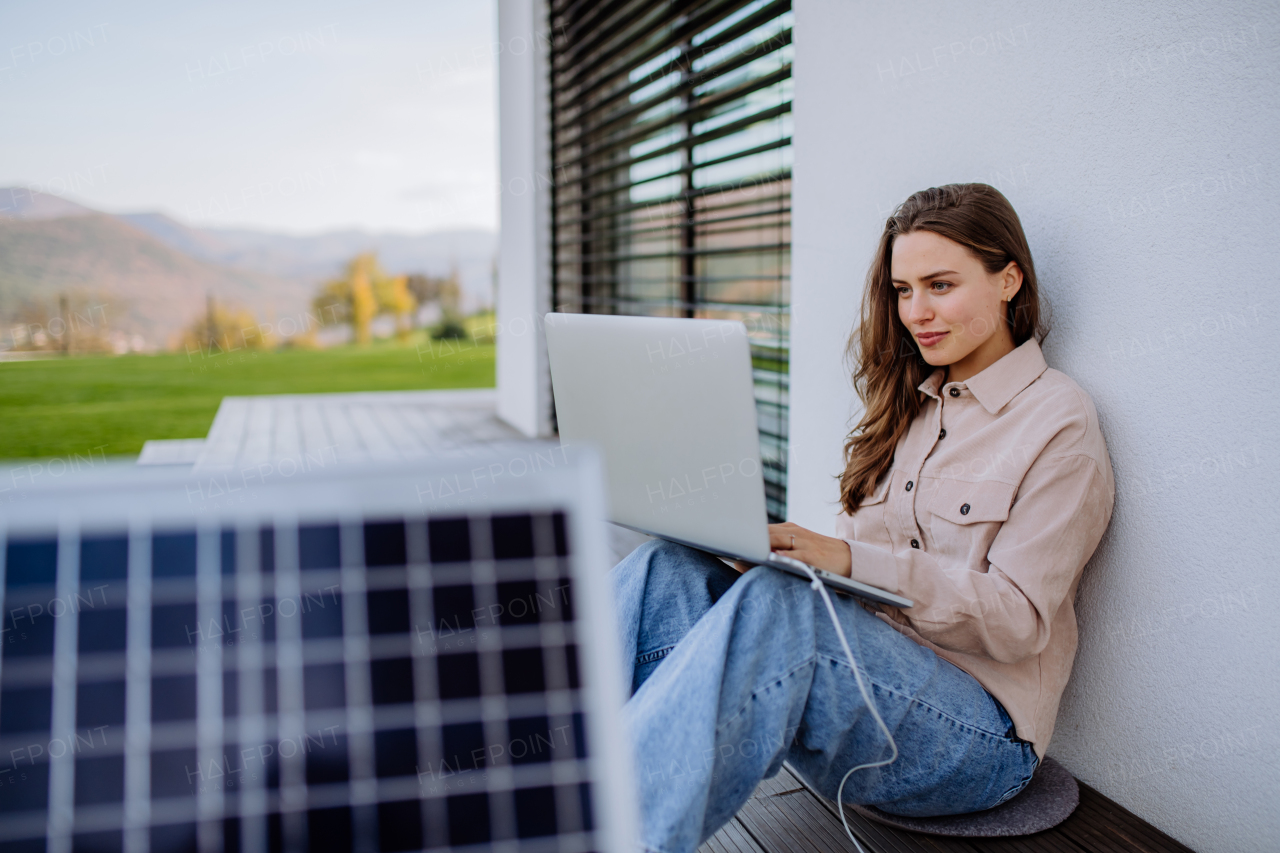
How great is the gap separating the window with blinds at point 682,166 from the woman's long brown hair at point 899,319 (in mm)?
569

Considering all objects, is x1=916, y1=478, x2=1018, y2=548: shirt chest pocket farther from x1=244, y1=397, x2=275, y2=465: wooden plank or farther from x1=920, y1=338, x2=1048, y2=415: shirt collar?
x1=244, y1=397, x2=275, y2=465: wooden plank

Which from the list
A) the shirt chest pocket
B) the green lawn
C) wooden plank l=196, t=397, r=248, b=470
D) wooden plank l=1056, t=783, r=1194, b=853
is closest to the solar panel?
the shirt chest pocket

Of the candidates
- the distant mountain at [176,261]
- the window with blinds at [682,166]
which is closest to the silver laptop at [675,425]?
the window with blinds at [682,166]

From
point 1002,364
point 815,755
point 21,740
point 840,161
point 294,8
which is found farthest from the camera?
point 294,8

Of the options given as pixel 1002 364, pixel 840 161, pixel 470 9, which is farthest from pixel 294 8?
pixel 1002 364

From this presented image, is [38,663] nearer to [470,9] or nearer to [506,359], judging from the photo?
[506,359]

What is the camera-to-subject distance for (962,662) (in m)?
1.32

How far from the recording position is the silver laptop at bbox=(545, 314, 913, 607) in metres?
1.11

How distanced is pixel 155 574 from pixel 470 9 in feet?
46.3

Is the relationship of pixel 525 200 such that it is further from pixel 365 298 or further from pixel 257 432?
pixel 365 298

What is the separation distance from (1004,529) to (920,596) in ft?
0.53

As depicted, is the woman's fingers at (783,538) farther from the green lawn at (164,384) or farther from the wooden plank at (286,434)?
the green lawn at (164,384)

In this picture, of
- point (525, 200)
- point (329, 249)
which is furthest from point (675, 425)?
point (329, 249)

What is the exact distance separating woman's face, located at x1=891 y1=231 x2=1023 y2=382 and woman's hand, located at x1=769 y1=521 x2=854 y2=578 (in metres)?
0.41
